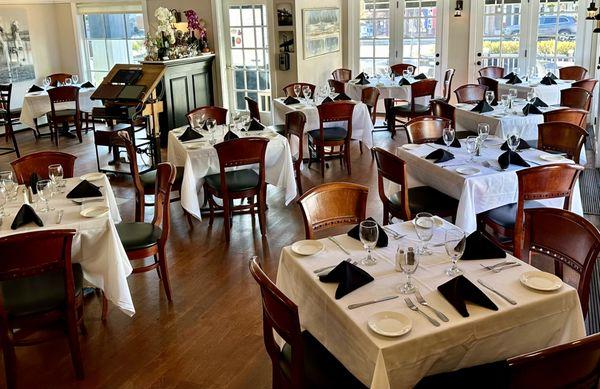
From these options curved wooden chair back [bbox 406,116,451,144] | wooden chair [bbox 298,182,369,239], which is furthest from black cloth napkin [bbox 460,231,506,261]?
curved wooden chair back [bbox 406,116,451,144]

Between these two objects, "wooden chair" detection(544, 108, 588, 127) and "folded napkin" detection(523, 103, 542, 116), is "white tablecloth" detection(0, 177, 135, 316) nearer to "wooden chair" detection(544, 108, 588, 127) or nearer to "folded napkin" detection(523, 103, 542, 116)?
"wooden chair" detection(544, 108, 588, 127)

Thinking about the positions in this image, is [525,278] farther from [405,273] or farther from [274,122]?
[274,122]

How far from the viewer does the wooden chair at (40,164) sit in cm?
452

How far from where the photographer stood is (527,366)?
1.84 m

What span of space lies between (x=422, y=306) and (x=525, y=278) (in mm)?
520

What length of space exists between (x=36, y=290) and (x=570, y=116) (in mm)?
4763

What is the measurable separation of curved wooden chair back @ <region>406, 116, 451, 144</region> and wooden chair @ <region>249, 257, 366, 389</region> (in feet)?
10.1

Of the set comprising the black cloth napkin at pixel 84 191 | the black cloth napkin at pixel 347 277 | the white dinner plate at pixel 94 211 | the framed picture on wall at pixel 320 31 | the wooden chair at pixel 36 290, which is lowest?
the wooden chair at pixel 36 290

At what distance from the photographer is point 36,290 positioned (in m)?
3.29

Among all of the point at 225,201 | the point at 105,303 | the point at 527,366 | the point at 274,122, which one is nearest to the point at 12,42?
the point at 274,122

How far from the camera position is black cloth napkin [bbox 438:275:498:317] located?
7.85ft

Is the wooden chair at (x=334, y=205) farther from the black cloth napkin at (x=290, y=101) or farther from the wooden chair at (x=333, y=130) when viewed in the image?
the black cloth napkin at (x=290, y=101)

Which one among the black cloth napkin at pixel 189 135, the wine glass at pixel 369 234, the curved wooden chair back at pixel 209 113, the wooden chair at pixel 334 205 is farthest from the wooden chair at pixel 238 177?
the wine glass at pixel 369 234

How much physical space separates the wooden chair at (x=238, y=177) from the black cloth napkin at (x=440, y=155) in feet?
4.57
